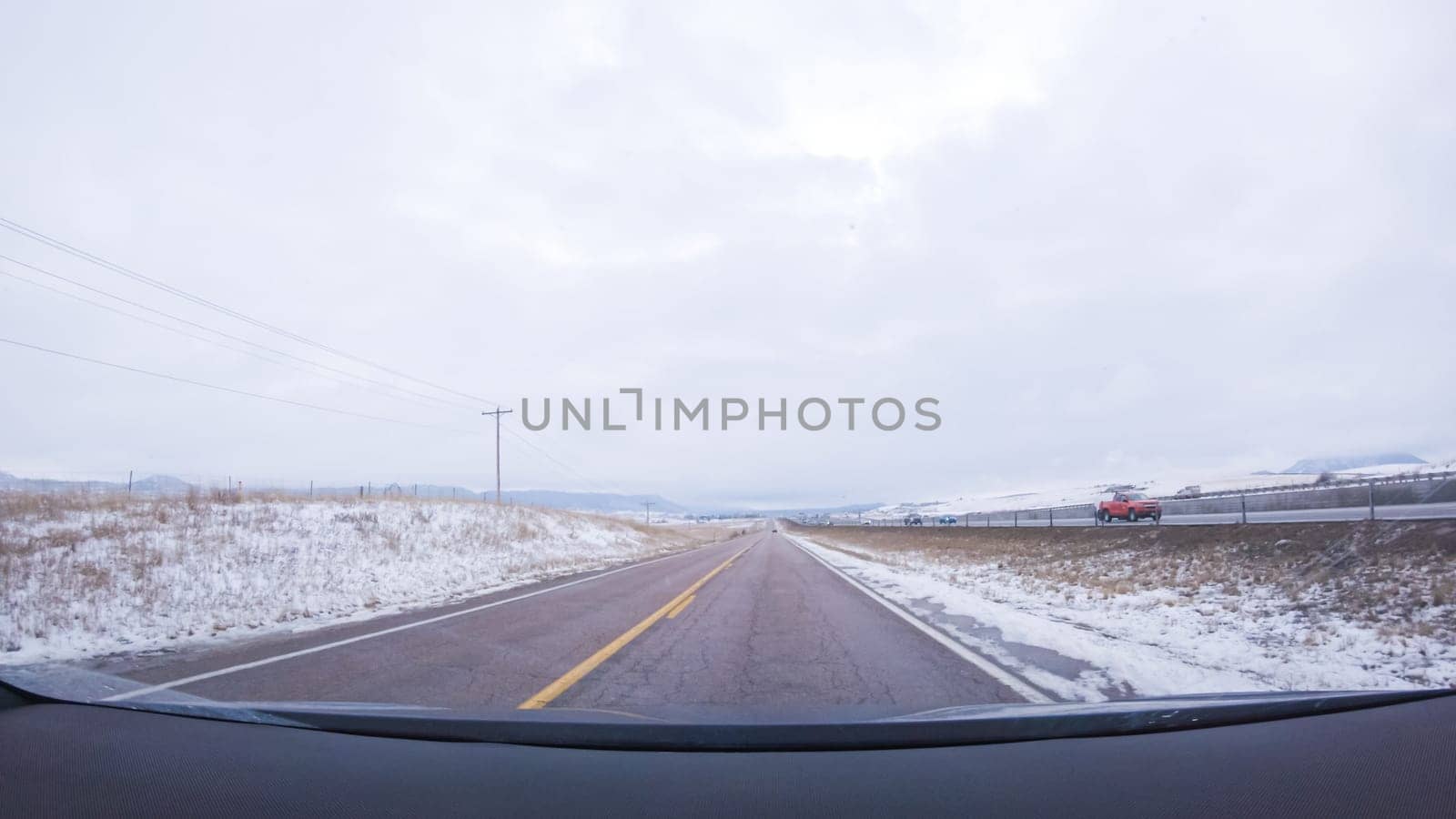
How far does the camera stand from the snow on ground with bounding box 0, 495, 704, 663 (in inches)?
389

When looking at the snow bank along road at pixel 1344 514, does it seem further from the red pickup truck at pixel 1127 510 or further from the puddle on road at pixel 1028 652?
the puddle on road at pixel 1028 652

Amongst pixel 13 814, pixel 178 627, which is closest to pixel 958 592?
pixel 178 627

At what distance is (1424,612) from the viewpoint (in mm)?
8617

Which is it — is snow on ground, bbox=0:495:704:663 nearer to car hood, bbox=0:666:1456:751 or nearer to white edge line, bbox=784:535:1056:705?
car hood, bbox=0:666:1456:751

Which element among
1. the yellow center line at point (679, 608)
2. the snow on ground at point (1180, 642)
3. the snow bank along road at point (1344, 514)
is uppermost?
the snow bank along road at point (1344, 514)

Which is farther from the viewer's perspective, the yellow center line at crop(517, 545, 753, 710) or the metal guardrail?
the metal guardrail

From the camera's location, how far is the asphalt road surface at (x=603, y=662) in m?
5.93

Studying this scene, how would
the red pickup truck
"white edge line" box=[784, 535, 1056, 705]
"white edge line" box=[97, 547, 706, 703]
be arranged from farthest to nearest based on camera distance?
the red pickup truck → "white edge line" box=[784, 535, 1056, 705] → "white edge line" box=[97, 547, 706, 703]

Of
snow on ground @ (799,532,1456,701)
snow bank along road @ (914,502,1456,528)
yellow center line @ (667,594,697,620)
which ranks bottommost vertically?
yellow center line @ (667,594,697,620)

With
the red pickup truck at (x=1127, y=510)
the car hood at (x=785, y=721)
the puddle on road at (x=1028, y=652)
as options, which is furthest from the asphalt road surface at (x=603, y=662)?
the red pickup truck at (x=1127, y=510)

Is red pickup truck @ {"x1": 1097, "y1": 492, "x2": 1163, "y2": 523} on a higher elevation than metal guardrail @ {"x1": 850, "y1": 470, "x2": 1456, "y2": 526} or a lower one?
lower

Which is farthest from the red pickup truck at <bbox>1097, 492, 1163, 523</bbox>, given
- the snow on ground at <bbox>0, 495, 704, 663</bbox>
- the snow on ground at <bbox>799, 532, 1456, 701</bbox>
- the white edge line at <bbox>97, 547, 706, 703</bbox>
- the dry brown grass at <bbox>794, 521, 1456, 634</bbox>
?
the white edge line at <bbox>97, 547, 706, 703</bbox>

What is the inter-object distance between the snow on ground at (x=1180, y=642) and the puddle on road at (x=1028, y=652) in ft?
0.06

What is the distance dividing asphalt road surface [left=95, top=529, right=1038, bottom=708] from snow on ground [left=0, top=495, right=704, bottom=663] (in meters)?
1.91
